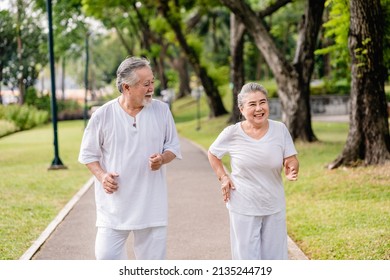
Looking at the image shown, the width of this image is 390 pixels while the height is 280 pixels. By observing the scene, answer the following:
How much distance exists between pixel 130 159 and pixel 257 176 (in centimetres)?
80

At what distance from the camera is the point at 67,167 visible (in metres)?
16.2

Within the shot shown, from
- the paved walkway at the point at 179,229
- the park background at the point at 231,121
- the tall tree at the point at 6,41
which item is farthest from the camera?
the tall tree at the point at 6,41

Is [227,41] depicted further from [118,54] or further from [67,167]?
[67,167]

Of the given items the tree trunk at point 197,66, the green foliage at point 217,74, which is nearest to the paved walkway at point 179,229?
the tree trunk at point 197,66

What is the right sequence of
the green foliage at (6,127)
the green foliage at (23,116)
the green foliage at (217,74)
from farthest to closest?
1. the green foliage at (217,74)
2. the green foliage at (23,116)
3. the green foliage at (6,127)

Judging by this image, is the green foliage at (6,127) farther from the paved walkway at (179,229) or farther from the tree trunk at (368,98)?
the tree trunk at (368,98)

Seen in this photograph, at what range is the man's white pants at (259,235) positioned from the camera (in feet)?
15.1

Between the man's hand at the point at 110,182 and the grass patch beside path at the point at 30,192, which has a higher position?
the man's hand at the point at 110,182

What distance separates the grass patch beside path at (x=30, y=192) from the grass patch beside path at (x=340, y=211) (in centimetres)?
294

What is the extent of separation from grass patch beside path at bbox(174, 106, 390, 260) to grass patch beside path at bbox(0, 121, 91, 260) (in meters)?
2.94

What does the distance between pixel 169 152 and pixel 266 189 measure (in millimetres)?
649

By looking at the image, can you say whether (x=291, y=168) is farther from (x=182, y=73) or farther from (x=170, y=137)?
(x=182, y=73)

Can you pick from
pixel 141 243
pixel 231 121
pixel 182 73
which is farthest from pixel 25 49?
pixel 182 73
